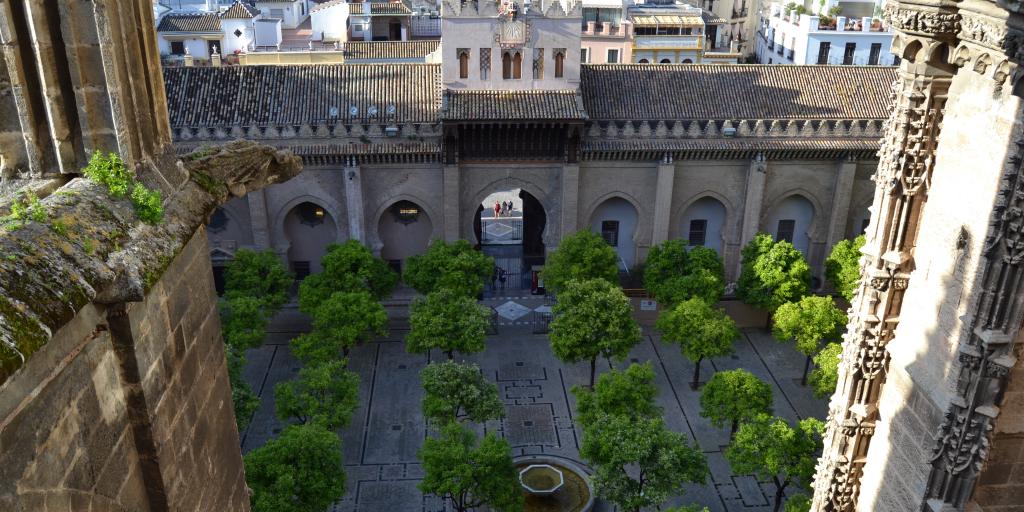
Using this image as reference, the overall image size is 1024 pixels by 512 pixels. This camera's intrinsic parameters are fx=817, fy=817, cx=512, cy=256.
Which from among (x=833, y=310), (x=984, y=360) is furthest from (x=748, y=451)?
(x=984, y=360)

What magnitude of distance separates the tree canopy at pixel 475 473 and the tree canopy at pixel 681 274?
38.1 ft

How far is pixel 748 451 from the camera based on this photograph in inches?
769

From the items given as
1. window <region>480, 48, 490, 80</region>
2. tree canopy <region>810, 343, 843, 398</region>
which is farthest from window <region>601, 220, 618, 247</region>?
tree canopy <region>810, 343, 843, 398</region>

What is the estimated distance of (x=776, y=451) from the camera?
1911 centimetres

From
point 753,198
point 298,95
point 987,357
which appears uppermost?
point 987,357

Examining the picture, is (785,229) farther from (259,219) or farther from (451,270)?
(259,219)

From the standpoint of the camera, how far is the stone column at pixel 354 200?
3125cm

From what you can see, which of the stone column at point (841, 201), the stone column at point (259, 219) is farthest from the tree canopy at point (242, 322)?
the stone column at point (841, 201)

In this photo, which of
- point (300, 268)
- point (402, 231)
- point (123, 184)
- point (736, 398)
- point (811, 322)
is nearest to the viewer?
point (123, 184)

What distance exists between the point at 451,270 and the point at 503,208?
18.9 metres

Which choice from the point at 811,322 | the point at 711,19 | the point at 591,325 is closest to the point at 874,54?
the point at 711,19

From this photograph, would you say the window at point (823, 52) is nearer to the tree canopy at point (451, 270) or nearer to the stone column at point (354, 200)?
the tree canopy at point (451, 270)

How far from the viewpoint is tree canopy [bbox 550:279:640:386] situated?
24.2 m

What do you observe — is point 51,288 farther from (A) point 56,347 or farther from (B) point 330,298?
(B) point 330,298
